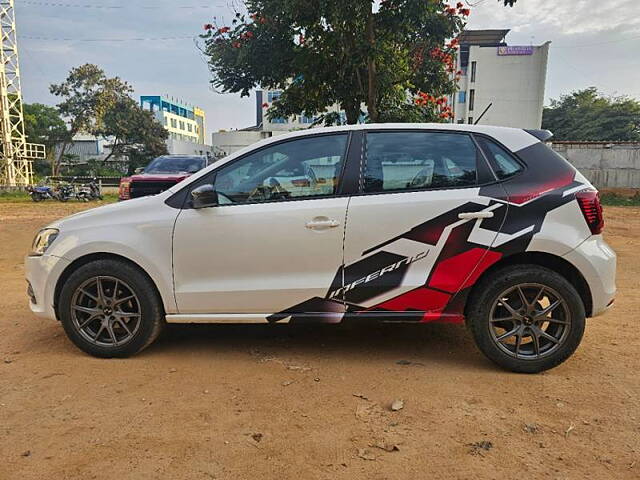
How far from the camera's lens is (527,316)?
3412 mm

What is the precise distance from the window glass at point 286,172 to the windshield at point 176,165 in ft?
21.8

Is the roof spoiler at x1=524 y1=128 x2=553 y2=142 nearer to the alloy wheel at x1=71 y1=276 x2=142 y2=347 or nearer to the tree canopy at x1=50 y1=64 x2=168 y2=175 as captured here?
the alloy wheel at x1=71 y1=276 x2=142 y2=347

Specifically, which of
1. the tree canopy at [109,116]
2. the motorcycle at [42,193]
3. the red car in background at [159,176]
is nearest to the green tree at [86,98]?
the tree canopy at [109,116]

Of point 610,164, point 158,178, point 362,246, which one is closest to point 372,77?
point 158,178

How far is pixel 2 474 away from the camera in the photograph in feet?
7.71

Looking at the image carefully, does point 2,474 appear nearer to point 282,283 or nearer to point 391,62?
point 282,283

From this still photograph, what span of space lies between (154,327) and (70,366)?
0.66m

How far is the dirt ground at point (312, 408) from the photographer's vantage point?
2430 millimetres

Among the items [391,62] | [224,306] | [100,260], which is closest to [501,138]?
[224,306]

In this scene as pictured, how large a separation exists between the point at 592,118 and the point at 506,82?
8.43 metres

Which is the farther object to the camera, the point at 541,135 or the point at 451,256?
the point at 541,135

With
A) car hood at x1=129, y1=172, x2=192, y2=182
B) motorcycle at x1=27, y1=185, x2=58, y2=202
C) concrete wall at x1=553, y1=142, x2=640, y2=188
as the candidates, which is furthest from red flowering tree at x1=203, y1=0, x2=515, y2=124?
motorcycle at x1=27, y1=185, x2=58, y2=202

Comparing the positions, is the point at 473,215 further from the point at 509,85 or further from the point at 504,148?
the point at 509,85

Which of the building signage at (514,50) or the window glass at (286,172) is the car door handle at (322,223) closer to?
the window glass at (286,172)
